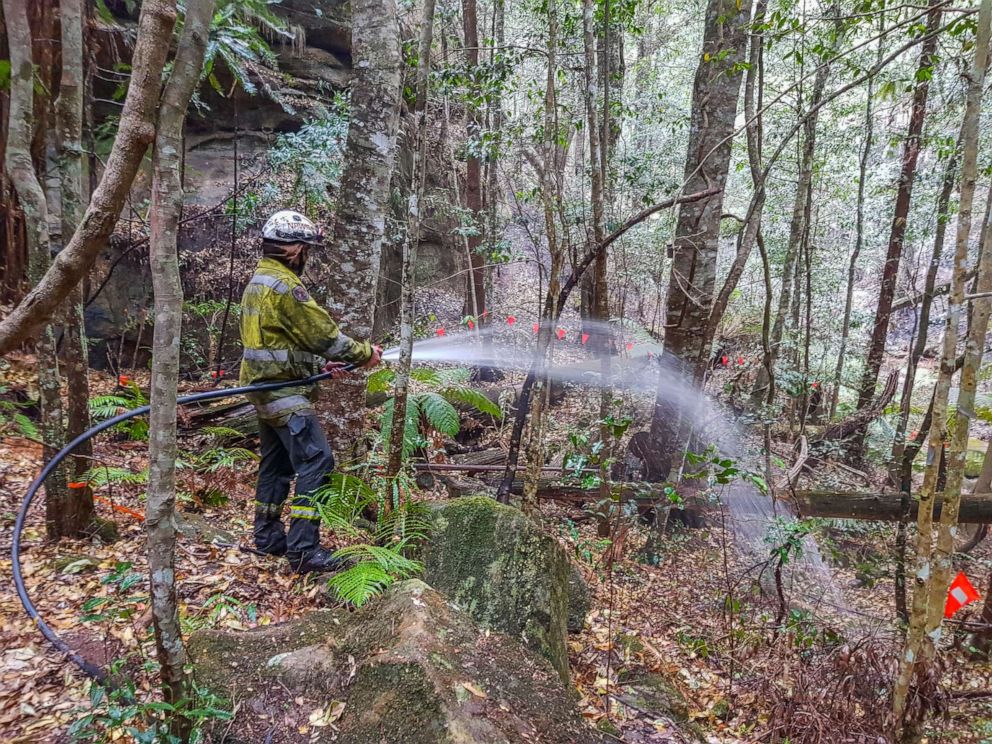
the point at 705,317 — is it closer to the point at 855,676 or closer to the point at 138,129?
the point at 855,676

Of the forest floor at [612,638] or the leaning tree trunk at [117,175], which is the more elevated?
the leaning tree trunk at [117,175]

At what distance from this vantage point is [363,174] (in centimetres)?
490

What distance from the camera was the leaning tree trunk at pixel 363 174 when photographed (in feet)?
16.0

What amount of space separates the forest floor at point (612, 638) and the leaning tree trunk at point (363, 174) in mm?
1521

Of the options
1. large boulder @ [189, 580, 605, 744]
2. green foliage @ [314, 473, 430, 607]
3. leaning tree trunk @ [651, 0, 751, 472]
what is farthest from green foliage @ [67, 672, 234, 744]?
leaning tree trunk @ [651, 0, 751, 472]

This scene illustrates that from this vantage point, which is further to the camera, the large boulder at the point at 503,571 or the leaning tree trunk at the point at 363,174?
the leaning tree trunk at the point at 363,174

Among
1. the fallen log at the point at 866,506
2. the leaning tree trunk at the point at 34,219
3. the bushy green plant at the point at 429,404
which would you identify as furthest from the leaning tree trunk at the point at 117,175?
the fallen log at the point at 866,506

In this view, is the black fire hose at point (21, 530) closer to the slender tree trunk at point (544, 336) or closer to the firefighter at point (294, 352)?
the firefighter at point (294, 352)

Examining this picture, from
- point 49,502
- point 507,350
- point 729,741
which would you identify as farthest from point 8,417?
point 507,350

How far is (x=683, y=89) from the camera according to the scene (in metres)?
17.2

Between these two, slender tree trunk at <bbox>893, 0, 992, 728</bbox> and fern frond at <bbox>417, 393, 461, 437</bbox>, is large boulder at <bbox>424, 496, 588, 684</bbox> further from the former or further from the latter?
slender tree trunk at <bbox>893, 0, 992, 728</bbox>

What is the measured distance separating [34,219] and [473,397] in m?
3.24

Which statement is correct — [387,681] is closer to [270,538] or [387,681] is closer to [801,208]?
[270,538]

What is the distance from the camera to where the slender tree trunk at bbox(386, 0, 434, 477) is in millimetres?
3594
